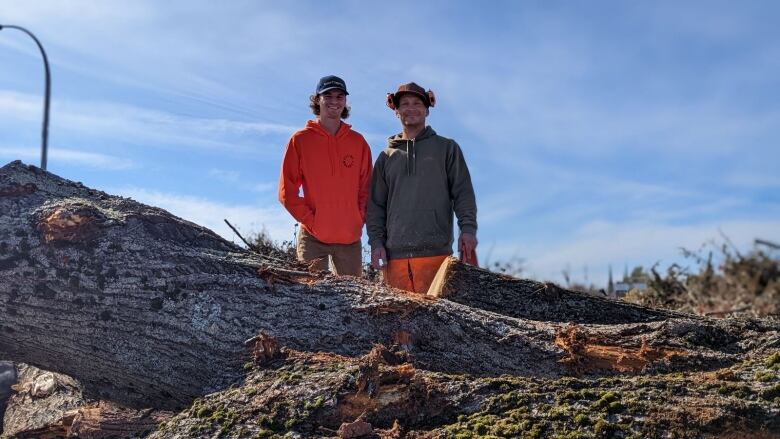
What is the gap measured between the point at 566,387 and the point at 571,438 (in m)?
0.45

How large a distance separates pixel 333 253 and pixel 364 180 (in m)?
0.81

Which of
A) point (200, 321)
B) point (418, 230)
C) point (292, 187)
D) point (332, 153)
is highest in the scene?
point (332, 153)

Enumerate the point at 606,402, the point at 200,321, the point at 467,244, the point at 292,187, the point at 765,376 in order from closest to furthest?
the point at 606,402
the point at 765,376
the point at 200,321
the point at 467,244
the point at 292,187

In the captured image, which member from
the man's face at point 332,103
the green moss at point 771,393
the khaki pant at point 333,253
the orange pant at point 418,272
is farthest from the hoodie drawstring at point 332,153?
the green moss at point 771,393

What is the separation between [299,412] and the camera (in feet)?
13.2

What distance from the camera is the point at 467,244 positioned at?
6.92m

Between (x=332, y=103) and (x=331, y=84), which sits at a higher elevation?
(x=331, y=84)

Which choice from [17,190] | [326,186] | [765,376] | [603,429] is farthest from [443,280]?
[17,190]

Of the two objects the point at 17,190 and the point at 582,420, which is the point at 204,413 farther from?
the point at 17,190

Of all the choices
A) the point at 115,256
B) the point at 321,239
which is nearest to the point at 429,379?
the point at 115,256

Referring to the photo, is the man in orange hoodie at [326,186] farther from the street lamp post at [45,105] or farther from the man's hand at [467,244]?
the street lamp post at [45,105]

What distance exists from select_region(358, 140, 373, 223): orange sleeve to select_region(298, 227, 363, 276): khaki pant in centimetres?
35

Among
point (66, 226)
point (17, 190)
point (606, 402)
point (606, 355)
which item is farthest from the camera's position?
point (17, 190)

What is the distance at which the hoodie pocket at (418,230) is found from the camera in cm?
681
